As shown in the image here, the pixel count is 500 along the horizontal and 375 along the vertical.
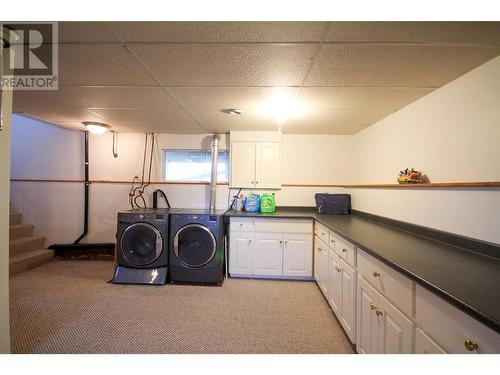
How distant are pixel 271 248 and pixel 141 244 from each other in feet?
5.56

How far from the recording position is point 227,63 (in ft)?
4.73

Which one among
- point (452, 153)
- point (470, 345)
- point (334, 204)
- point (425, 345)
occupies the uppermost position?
point (452, 153)

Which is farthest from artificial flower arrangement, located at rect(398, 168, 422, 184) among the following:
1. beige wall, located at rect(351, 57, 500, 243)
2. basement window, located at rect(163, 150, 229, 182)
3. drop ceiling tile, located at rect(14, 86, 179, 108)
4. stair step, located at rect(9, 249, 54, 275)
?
stair step, located at rect(9, 249, 54, 275)

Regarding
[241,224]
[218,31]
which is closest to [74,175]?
[241,224]

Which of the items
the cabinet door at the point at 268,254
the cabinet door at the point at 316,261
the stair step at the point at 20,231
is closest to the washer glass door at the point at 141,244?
the cabinet door at the point at 268,254

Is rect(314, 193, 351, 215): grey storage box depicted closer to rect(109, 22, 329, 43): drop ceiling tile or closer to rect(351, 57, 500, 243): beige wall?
rect(351, 57, 500, 243): beige wall

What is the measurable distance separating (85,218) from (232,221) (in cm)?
257

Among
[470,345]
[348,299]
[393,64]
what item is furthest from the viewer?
[348,299]

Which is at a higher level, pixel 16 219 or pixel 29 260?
pixel 16 219

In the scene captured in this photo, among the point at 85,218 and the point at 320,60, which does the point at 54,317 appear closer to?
the point at 85,218

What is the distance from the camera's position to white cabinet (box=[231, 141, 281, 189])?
3242 mm

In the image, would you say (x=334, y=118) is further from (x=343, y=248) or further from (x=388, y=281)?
(x=388, y=281)

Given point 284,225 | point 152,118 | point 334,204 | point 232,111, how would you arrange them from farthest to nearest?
point 334,204 < point 284,225 < point 152,118 < point 232,111

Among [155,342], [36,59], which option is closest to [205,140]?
[36,59]
